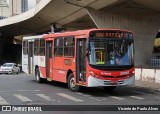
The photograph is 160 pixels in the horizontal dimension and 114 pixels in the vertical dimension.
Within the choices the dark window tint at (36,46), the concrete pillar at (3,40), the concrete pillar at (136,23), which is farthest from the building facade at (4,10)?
the dark window tint at (36,46)

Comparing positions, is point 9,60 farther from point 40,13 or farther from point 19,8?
point 40,13

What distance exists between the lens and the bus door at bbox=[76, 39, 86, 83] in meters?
18.1

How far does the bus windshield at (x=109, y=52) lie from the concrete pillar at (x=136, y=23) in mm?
23067

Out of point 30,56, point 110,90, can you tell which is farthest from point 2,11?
point 110,90

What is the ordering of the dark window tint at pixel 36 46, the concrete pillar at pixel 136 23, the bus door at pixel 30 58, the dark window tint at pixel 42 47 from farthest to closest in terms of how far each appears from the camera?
the concrete pillar at pixel 136 23 → the bus door at pixel 30 58 → the dark window tint at pixel 36 46 → the dark window tint at pixel 42 47

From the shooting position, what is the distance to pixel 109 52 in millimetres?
17781

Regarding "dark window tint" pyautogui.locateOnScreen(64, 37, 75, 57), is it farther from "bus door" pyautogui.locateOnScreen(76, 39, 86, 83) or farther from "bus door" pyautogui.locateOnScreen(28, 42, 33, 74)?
"bus door" pyautogui.locateOnScreen(28, 42, 33, 74)

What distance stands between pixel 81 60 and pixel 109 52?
1.39 metres

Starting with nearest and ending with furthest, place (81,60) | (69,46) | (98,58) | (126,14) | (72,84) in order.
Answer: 1. (98,58)
2. (81,60)
3. (72,84)
4. (69,46)
5. (126,14)

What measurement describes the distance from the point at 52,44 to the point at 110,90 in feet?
14.1

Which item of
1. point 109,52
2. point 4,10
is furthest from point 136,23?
point 4,10

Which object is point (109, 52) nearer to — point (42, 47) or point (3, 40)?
point (42, 47)

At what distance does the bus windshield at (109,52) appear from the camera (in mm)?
17625

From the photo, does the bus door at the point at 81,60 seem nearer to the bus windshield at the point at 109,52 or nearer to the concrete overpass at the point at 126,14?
the bus windshield at the point at 109,52
